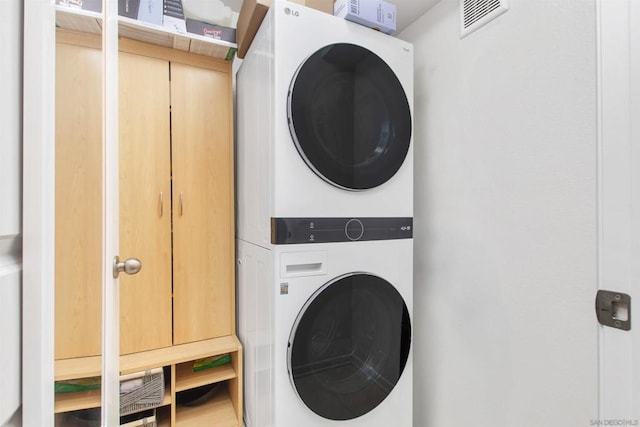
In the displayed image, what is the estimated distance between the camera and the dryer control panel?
101cm

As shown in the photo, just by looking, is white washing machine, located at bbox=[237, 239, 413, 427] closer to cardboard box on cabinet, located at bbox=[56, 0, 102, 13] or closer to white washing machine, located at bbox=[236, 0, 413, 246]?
white washing machine, located at bbox=[236, 0, 413, 246]

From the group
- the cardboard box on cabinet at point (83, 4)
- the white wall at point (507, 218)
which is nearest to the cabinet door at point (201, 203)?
the cardboard box on cabinet at point (83, 4)

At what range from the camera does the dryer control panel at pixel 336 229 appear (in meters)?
1.01

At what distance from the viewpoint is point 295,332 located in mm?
1013

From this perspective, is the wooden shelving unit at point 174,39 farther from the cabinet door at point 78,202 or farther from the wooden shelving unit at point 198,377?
the wooden shelving unit at point 198,377

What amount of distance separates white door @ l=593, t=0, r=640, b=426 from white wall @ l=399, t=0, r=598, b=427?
0.11 ft

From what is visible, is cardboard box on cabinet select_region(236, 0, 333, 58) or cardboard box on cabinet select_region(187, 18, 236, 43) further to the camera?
cardboard box on cabinet select_region(187, 18, 236, 43)
